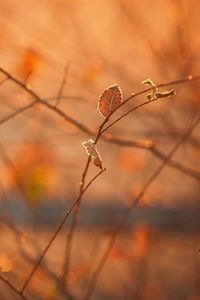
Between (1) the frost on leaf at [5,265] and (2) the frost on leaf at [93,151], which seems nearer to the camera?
(2) the frost on leaf at [93,151]

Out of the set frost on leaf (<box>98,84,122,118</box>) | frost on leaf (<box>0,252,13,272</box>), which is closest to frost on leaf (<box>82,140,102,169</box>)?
frost on leaf (<box>98,84,122,118</box>)

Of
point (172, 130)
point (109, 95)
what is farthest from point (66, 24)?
point (109, 95)

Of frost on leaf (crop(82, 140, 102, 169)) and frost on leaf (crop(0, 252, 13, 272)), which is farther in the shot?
frost on leaf (crop(0, 252, 13, 272))

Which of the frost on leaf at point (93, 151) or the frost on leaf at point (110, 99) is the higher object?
the frost on leaf at point (110, 99)

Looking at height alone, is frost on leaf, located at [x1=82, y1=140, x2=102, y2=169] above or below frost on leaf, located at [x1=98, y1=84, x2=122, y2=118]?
below

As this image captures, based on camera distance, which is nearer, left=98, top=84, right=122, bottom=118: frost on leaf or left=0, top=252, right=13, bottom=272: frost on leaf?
left=98, top=84, right=122, bottom=118: frost on leaf

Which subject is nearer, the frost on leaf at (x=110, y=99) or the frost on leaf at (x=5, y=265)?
the frost on leaf at (x=110, y=99)

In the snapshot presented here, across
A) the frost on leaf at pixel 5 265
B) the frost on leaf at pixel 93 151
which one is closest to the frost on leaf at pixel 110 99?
the frost on leaf at pixel 93 151

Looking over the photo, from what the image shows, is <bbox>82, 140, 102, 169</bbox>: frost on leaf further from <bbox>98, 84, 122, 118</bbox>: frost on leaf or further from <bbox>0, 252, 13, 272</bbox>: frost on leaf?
<bbox>0, 252, 13, 272</bbox>: frost on leaf

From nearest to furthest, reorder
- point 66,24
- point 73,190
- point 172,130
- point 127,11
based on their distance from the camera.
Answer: point 172,130 → point 127,11 → point 73,190 → point 66,24

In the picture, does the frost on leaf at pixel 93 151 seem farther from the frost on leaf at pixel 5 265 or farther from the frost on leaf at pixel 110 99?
the frost on leaf at pixel 5 265

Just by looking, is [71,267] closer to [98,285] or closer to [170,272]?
[98,285]
